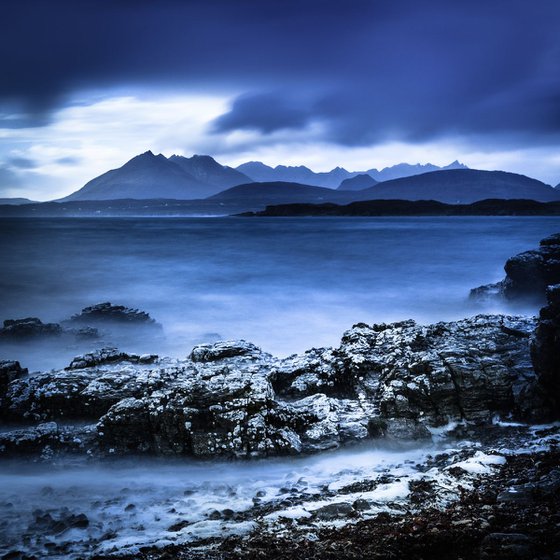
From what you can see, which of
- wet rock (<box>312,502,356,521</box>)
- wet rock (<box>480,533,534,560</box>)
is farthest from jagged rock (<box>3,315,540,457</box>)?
wet rock (<box>480,533,534,560</box>)

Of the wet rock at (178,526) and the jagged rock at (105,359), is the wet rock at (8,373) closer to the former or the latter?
the jagged rock at (105,359)

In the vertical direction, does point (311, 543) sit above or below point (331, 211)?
below

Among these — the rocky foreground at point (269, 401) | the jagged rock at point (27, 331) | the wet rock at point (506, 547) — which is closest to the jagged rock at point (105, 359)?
the rocky foreground at point (269, 401)

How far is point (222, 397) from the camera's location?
864 cm

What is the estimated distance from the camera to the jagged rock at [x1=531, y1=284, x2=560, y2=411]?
838 cm

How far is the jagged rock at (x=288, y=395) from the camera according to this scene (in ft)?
27.2

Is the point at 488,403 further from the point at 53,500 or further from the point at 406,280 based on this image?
the point at 406,280

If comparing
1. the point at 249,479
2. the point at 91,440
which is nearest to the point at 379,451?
the point at 249,479

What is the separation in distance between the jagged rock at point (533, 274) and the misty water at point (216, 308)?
0.85 m

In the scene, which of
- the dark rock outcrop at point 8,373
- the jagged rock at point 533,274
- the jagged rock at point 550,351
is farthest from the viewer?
the jagged rock at point 533,274

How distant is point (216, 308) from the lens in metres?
24.6

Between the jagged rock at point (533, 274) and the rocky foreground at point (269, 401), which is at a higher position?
the jagged rock at point (533, 274)

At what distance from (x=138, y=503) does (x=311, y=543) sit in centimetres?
289

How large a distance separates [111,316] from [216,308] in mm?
6710
